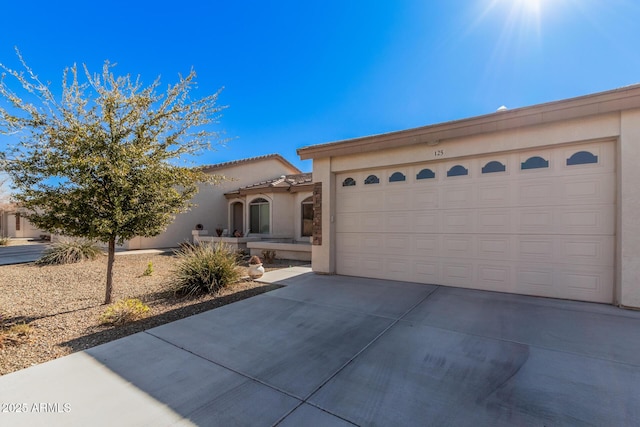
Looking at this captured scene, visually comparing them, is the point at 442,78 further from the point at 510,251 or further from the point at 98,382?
the point at 98,382

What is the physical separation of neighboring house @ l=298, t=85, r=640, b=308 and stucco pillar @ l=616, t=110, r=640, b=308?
0.05 feet

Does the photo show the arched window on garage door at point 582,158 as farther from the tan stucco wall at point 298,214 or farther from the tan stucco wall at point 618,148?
the tan stucco wall at point 298,214

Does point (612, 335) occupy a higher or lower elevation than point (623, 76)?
lower

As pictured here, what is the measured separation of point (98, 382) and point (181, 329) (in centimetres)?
148

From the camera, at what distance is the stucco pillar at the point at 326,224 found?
8.32 metres

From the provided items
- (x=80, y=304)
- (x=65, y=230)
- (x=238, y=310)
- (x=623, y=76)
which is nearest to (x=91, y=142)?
(x=65, y=230)

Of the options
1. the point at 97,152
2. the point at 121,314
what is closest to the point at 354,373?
the point at 121,314

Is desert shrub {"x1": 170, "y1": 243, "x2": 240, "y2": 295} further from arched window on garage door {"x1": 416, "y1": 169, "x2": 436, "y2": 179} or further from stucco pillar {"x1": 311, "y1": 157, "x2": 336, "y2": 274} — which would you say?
arched window on garage door {"x1": 416, "y1": 169, "x2": 436, "y2": 179}

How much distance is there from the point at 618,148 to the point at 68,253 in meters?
16.6

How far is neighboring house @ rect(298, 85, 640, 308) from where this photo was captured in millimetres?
5242

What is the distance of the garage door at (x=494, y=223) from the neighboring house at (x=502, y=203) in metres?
0.02

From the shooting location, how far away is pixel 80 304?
5996mm

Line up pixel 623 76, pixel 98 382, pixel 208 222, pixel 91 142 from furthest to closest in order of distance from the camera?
pixel 208 222
pixel 623 76
pixel 91 142
pixel 98 382

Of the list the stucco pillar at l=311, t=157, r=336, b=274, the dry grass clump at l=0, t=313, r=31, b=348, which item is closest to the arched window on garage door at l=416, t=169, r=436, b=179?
the stucco pillar at l=311, t=157, r=336, b=274
